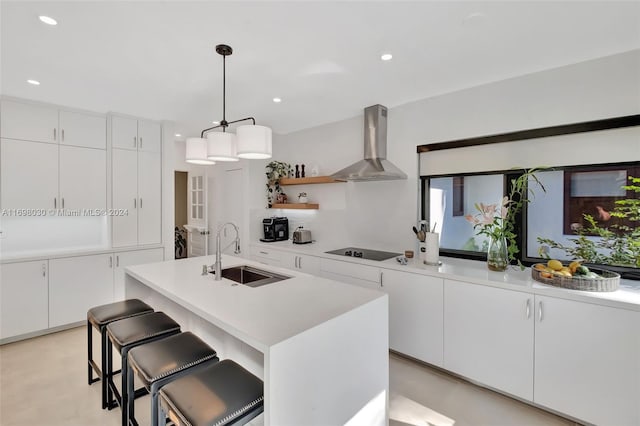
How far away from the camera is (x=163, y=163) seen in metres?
3.96

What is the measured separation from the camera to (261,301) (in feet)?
5.52

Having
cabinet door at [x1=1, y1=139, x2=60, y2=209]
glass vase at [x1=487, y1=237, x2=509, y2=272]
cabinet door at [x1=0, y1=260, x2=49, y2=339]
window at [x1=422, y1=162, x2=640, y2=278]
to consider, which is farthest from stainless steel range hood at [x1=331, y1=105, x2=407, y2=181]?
cabinet door at [x1=0, y1=260, x2=49, y2=339]

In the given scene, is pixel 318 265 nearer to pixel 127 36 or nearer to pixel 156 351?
pixel 156 351

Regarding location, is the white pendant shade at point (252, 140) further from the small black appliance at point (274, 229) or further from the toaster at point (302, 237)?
the small black appliance at point (274, 229)

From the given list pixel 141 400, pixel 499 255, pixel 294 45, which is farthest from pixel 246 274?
pixel 499 255

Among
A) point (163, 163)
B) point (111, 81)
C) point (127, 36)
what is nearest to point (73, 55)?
point (111, 81)

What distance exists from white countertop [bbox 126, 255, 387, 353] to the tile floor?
92cm

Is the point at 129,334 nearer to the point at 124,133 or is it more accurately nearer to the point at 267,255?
the point at 267,255

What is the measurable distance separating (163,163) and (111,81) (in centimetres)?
144

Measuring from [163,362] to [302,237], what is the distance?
2594 mm

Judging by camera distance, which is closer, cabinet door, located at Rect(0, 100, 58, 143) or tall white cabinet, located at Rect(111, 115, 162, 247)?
cabinet door, located at Rect(0, 100, 58, 143)

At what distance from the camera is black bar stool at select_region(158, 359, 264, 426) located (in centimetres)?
115

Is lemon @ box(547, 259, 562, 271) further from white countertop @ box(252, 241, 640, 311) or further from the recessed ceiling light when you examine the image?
the recessed ceiling light

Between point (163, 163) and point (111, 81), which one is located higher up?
point (111, 81)
